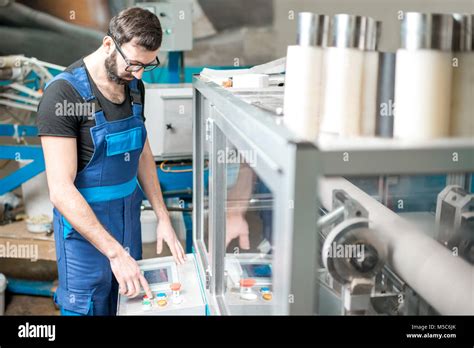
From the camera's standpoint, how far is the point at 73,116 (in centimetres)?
144

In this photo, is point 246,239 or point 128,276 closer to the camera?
point 128,276

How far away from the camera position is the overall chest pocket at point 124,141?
5.01ft

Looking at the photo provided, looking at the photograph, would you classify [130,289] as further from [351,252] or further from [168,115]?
[168,115]

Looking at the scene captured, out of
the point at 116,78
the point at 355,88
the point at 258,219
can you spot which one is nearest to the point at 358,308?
the point at 355,88

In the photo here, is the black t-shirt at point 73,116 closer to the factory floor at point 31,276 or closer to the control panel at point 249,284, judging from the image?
the control panel at point 249,284

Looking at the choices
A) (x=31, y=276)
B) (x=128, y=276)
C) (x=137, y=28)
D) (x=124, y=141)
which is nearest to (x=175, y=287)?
(x=128, y=276)

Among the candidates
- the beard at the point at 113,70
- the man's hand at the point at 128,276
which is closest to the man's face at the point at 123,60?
the beard at the point at 113,70

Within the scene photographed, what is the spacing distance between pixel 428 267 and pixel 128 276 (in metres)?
0.78

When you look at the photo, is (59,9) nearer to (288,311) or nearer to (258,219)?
(258,219)

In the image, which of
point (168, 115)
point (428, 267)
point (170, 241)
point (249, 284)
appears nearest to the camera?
point (428, 267)

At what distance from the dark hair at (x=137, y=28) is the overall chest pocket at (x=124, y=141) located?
10.7 inches

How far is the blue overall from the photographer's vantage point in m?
1.52

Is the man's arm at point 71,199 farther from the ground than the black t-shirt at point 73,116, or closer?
closer

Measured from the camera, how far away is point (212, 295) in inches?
51.8
